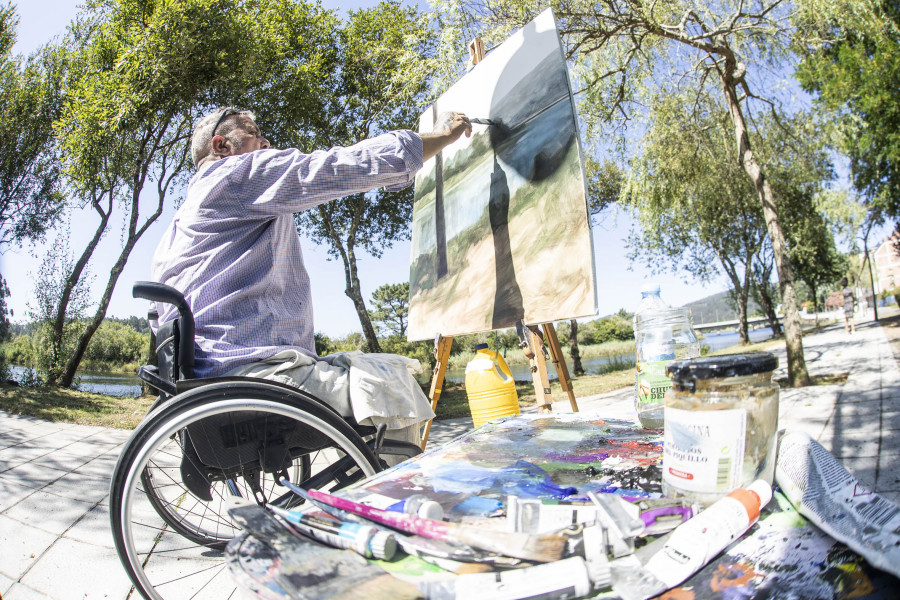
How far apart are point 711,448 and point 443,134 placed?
148 centimetres

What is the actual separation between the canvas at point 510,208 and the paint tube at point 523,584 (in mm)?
1570

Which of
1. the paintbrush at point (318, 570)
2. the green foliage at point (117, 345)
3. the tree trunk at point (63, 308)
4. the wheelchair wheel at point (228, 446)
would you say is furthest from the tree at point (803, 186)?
the green foliage at point (117, 345)

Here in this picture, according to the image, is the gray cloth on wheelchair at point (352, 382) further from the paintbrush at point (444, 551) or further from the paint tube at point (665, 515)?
the paint tube at point (665, 515)

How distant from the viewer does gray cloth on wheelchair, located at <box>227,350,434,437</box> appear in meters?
1.45

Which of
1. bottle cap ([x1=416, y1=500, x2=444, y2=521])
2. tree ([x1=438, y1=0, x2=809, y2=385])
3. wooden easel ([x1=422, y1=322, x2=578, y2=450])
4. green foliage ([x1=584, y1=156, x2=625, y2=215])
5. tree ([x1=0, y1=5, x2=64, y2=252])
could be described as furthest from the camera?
green foliage ([x1=584, y1=156, x2=625, y2=215])

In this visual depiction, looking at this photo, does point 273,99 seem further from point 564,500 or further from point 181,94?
point 564,500

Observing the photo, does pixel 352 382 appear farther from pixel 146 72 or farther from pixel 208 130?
pixel 146 72

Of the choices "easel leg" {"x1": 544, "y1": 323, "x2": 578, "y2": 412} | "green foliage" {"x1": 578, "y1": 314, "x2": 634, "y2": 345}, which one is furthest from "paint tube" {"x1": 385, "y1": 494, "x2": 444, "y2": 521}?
"green foliage" {"x1": 578, "y1": 314, "x2": 634, "y2": 345}

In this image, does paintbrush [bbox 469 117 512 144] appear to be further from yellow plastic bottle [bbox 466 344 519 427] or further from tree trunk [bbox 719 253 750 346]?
tree trunk [bbox 719 253 750 346]

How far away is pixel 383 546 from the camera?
2.12 feet

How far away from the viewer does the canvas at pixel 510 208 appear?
224cm

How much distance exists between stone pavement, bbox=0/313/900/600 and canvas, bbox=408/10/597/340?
2.61 ft

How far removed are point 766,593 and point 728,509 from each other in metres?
0.11

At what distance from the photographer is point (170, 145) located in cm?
939
